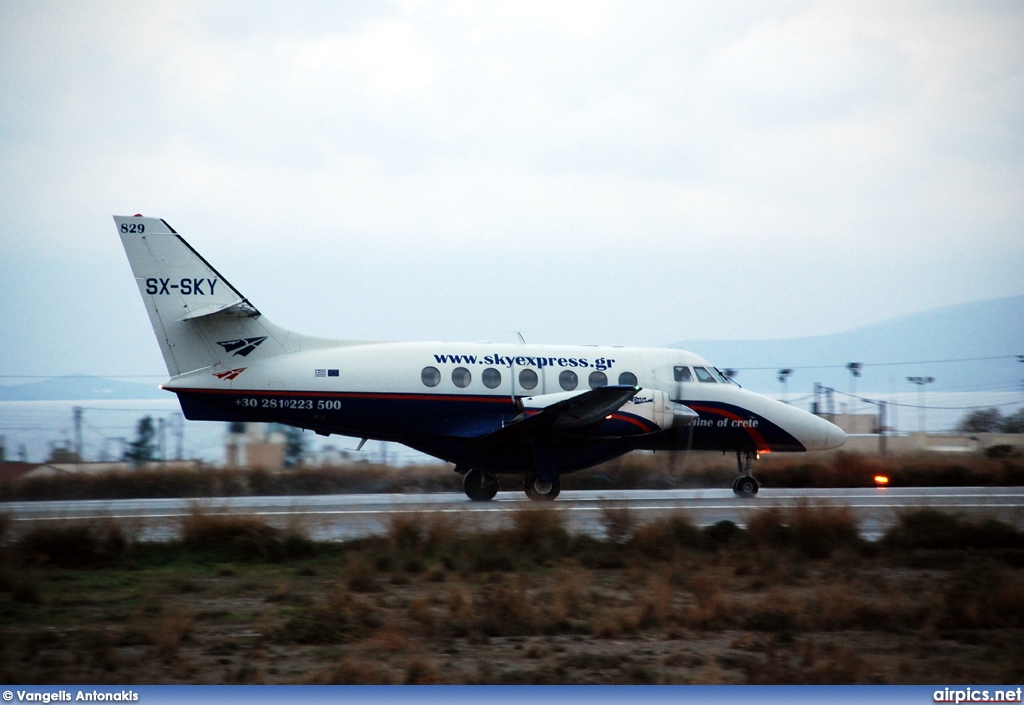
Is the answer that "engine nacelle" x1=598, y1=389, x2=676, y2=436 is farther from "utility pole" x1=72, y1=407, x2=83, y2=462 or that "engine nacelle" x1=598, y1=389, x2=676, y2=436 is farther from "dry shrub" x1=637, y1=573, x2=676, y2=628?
"utility pole" x1=72, y1=407, x2=83, y2=462

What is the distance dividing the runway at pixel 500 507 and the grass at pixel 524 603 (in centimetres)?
99

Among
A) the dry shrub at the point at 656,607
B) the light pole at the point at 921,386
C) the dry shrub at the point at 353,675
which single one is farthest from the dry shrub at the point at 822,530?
the light pole at the point at 921,386

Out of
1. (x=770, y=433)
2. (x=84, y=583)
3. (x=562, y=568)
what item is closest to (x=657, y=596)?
Result: (x=562, y=568)

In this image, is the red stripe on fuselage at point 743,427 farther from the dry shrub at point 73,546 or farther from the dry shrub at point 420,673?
the dry shrub at point 420,673

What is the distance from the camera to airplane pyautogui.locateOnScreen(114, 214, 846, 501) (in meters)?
18.7

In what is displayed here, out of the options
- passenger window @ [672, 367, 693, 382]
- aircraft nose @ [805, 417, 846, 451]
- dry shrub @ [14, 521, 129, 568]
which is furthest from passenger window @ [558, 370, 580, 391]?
dry shrub @ [14, 521, 129, 568]

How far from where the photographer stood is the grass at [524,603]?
744 cm

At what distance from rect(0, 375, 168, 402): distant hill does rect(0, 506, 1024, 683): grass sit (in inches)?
468

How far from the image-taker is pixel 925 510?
14773mm

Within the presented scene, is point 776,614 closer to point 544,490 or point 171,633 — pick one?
point 171,633

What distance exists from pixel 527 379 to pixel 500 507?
3.11m

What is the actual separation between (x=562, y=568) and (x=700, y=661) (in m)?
4.05

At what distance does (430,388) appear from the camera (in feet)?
63.9

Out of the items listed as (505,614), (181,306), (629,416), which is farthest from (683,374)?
(505,614)
